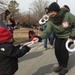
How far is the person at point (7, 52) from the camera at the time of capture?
16.2 feet

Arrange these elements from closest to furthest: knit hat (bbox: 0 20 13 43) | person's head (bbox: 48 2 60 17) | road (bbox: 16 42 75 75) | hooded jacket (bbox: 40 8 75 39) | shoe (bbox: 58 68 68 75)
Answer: knit hat (bbox: 0 20 13 43) < person's head (bbox: 48 2 60 17) < hooded jacket (bbox: 40 8 75 39) < shoe (bbox: 58 68 68 75) < road (bbox: 16 42 75 75)

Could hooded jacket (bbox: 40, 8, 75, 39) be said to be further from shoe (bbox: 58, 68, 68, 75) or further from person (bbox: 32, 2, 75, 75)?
shoe (bbox: 58, 68, 68, 75)

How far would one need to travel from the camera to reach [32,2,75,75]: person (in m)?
6.94

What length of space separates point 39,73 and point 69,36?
48.9 inches

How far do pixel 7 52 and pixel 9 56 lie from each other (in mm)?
108

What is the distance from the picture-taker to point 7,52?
4988mm

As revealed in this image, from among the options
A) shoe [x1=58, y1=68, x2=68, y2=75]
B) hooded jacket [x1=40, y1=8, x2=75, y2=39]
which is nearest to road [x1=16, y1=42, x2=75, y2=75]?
shoe [x1=58, y1=68, x2=68, y2=75]

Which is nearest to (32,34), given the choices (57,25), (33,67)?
(57,25)

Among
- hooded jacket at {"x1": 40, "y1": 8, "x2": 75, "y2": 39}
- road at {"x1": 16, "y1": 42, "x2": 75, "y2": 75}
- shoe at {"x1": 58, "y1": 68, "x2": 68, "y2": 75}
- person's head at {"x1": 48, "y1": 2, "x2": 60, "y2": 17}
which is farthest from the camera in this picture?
road at {"x1": 16, "y1": 42, "x2": 75, "y2": 75}

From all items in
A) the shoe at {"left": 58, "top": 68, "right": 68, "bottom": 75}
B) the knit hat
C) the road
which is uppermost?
the knit hat

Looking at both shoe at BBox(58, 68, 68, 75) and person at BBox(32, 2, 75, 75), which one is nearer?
person at BBox(32, 2, 75, 75)

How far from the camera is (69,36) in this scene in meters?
7.18

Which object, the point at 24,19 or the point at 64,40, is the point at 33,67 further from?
the point at 24,19

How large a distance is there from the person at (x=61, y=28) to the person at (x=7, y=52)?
1.71 m
